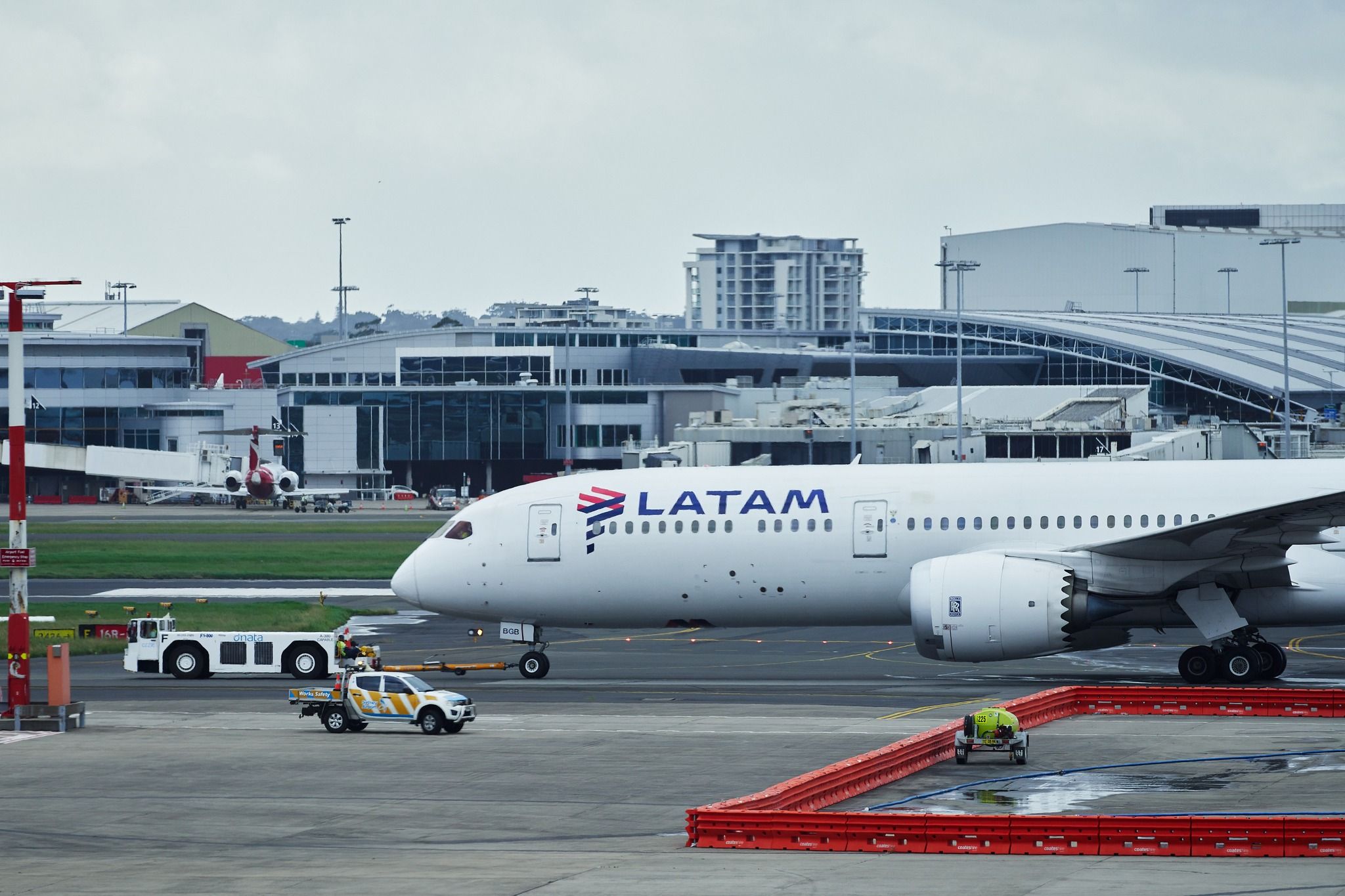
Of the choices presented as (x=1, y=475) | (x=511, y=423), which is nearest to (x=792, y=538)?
(x=511, y=423)

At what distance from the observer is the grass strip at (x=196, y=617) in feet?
148

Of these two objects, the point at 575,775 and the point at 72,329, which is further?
the point at 72,329

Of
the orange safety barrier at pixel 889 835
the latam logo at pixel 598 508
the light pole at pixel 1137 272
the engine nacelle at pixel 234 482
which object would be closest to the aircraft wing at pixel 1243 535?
the latam logo at pixel 598 508

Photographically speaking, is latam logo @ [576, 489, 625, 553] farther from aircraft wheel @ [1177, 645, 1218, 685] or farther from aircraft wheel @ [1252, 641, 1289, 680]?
aircraft wheel @ [1252, 641, 1289, 680]

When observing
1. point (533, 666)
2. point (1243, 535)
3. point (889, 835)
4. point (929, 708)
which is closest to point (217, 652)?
point (533, 666)

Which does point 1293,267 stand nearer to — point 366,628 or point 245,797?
point 366,628

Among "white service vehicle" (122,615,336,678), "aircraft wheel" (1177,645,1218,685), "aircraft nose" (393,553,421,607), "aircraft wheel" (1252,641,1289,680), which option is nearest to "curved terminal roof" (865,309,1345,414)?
"aircraft wheel" (1252,641,1289,680)

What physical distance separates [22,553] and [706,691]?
1388 cm

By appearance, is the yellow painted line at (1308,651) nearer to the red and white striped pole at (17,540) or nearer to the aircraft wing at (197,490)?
the red and white striped pole at (17,540)

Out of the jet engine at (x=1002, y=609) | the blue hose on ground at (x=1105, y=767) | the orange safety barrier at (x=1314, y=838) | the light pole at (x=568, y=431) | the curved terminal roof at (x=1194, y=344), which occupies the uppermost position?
the curved terminal roof at (x=1194, y=344)

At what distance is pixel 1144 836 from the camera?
60.1 ft

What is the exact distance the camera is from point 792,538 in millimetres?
35219

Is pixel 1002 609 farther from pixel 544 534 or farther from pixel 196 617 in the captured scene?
pixel 196 617

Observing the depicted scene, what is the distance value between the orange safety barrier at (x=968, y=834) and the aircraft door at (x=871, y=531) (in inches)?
630
